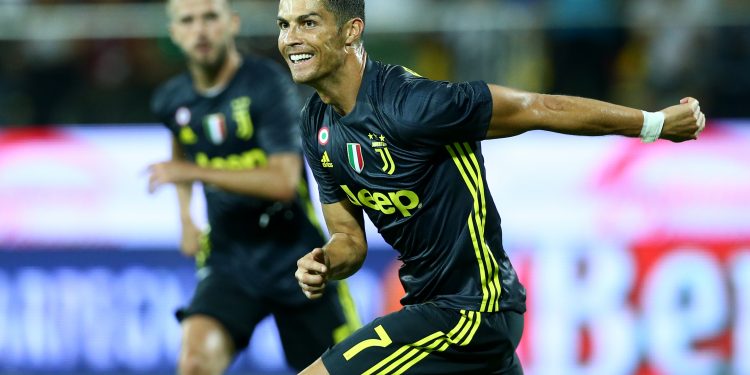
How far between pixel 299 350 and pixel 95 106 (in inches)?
182

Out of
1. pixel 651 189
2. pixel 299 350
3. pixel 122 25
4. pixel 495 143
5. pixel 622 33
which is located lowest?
pixel 299 350

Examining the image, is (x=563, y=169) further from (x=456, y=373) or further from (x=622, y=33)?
(x=456, y=373)

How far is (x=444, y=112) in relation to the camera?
180 inches

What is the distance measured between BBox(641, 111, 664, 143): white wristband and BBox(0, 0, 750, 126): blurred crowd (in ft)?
16.6

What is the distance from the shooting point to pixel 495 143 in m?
9.06

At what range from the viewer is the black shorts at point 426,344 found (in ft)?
15.5

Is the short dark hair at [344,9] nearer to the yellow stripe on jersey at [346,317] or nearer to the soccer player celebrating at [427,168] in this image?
the soccer player celebrating at [427,168]

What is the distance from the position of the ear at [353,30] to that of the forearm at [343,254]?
812mm

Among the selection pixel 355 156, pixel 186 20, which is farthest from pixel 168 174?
pixel 355 156

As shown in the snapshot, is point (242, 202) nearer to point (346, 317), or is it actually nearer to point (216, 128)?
point (216, 128)

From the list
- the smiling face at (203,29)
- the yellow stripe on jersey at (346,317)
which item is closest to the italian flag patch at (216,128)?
the smiling face at (203,29)

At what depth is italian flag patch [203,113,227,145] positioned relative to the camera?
6609 mm

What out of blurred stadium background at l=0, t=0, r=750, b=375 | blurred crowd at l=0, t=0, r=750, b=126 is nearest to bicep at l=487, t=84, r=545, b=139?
blurred stadium background at l=0, t=0, r=750, b=375

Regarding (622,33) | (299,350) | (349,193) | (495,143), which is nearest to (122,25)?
(495,143)
